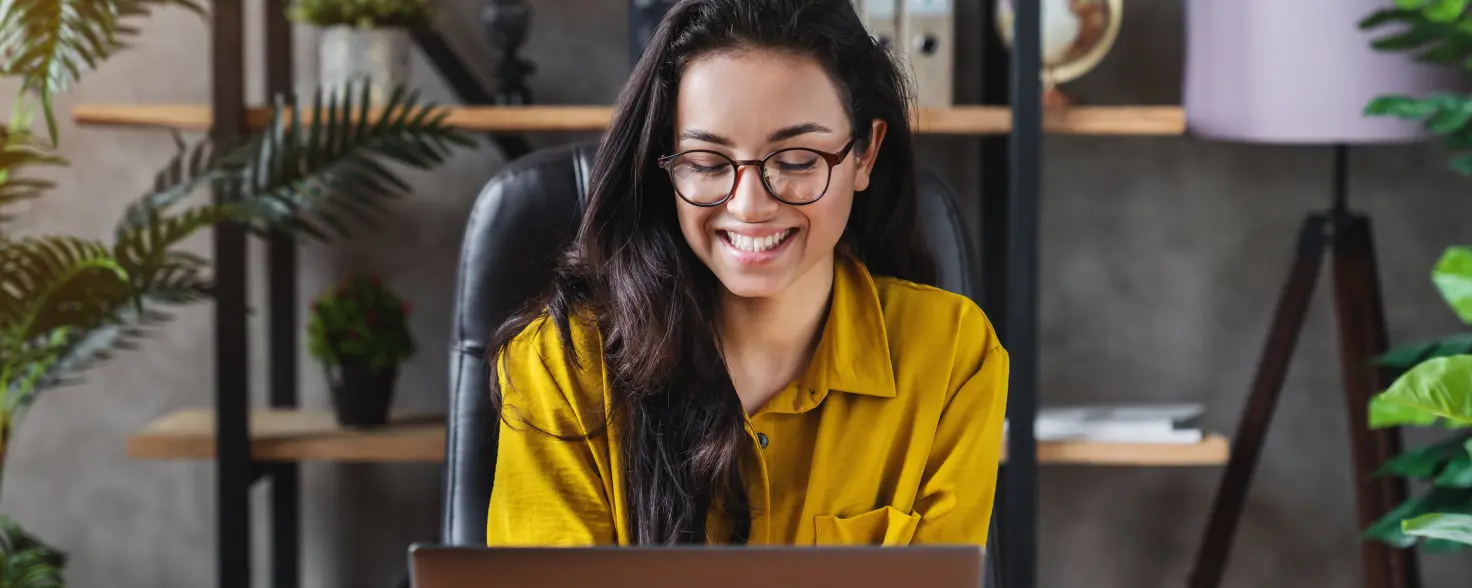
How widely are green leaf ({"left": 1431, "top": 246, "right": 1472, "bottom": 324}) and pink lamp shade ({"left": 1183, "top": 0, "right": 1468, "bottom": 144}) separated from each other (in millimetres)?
301

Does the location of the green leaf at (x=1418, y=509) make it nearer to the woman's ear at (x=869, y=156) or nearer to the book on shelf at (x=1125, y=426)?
the book on shelf at (x=1125, y=426)

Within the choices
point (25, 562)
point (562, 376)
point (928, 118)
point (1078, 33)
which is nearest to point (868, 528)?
point (562, 376)

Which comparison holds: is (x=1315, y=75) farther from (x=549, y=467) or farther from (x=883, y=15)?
(x=549, y=467)

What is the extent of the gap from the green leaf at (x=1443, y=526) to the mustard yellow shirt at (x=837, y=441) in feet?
2.38

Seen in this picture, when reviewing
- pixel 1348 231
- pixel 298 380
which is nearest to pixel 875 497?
pixel 1348 231

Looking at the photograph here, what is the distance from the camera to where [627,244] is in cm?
107

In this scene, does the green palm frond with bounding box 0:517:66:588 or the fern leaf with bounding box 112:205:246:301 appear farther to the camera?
the green palm frond with bounding box 0:517:66:588

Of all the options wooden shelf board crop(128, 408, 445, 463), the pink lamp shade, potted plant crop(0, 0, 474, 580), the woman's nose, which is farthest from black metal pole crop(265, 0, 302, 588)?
the pink lamp shade

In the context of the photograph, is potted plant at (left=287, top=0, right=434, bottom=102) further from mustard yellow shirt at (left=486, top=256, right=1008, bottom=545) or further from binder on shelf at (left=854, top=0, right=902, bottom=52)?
mustard yellow shirt at (left=486, top=256, right=1008, bottom=545)

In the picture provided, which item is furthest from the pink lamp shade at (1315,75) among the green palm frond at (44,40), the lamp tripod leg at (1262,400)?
the green palm frond at (44,40)

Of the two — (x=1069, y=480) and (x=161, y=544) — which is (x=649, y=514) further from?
(x=161, y=544)

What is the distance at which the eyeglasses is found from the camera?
3.22 ft

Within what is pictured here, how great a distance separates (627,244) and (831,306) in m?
0.19

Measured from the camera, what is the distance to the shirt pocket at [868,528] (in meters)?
1.05
